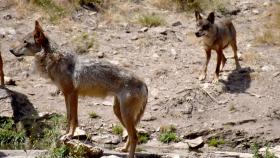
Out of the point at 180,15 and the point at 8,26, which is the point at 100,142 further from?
the point at 180,15

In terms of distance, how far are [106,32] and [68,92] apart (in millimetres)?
7683

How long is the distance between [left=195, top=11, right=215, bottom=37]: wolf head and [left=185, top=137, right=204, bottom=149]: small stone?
3445 millimetres

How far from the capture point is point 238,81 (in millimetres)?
15672

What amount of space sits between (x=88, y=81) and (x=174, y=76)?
18.6 ft

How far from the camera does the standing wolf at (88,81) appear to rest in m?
10.2

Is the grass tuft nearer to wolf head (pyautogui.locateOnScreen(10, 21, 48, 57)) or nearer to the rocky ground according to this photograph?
the rocky ground

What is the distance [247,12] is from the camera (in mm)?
20406

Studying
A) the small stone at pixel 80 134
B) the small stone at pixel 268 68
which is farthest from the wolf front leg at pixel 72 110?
the small stone at pixel 268 68

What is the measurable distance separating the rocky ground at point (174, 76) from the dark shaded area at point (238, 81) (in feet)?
0.08

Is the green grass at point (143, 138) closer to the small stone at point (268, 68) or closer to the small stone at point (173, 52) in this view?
the small stone at point (173, 52)

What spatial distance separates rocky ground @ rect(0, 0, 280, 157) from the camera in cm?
1342

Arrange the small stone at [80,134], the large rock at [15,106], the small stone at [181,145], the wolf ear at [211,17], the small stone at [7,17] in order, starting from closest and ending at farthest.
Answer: the small stone at [80,134] < the small stone at [181,145] < the large rock at [15,106] < the wolf ear at [211,17] < the small stone at [7,17]

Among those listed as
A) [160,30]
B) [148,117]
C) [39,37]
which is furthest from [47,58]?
[160,30]

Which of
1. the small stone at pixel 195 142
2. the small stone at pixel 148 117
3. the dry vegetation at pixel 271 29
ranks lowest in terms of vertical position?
the small stone at pixel 195 142
